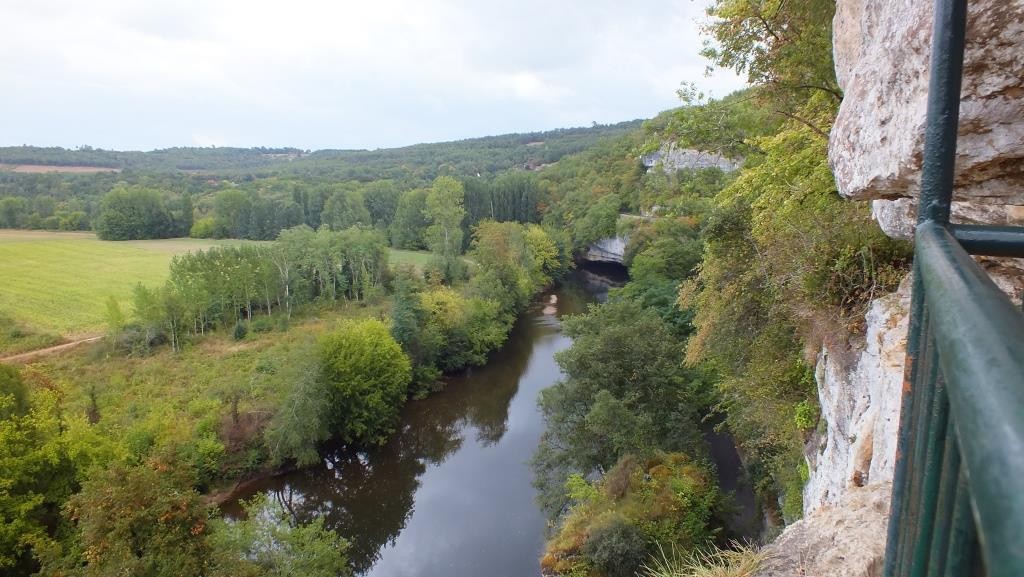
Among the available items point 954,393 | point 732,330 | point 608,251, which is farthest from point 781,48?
point 608,251

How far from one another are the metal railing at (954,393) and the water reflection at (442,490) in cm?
1474

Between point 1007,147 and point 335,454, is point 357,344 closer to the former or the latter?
point 335,454

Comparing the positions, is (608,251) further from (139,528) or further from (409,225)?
(139,528)

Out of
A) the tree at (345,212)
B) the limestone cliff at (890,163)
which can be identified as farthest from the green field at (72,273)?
the limestone cliff at (890,163)

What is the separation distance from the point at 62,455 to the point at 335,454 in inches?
347

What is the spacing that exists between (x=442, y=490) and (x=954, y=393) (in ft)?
62.6

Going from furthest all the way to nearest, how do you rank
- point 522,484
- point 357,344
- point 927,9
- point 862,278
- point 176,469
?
point 357,344 → point 522,484 → point 176,469 → point 862,278 → point 927,9

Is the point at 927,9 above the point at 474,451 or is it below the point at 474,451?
above

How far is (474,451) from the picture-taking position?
20.3 meters

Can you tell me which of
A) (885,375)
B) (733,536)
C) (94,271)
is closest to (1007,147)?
(885,375)

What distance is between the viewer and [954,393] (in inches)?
17.5

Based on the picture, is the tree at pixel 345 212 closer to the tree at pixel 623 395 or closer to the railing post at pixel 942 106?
the tree at pixel 623 395

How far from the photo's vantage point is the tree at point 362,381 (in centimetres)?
2072

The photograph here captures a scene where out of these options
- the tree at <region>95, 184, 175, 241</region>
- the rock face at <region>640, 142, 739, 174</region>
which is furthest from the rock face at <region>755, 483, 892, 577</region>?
the tree at <region>95, 184, 175, 241</region>
